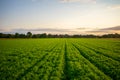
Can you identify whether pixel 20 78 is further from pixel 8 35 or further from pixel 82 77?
pixel 8 35

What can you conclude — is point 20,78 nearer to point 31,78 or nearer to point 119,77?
point 31,78

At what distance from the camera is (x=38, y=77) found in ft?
38.4

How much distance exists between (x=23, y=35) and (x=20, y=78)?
185 m

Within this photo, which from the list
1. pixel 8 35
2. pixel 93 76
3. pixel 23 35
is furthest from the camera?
pixel 23 35

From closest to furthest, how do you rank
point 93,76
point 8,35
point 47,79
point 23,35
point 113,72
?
point 47,79, point 93,76, point 113,72, point 8,35, point 23,35

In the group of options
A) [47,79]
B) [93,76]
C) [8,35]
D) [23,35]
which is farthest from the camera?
[23,35]

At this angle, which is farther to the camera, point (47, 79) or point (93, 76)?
point (93, 76)

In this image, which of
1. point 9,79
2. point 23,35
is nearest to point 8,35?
A: point 23,35

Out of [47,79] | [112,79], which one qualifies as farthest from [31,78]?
[112,79]

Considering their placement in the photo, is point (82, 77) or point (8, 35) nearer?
point (82, 77)

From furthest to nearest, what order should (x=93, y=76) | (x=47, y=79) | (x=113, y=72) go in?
(x=113, y=72), (x=93, y=76), (x=47, y=79)

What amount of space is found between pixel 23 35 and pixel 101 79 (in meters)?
187

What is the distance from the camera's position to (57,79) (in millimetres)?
11109

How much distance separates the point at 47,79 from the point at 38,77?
3.33 ft
